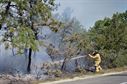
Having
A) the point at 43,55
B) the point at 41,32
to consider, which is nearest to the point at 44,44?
the point at 41,32

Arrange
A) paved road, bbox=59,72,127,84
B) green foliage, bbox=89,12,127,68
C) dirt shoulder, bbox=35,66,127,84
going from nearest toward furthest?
paved road, bbox=59,72,127,84, dirt shoulder, bbox=35,66,127,84, green foliage, bbox=89,12,127,68

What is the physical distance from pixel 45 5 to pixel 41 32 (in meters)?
2.34

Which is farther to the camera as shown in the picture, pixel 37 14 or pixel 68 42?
pixel 68 42


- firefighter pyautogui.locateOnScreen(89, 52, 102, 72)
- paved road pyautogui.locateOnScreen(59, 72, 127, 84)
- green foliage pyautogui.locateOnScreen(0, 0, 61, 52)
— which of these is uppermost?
green foliage pyautogui.locateOnScreen(0, 0, 61, 52)

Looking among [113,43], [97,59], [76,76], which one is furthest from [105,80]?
[113,43]

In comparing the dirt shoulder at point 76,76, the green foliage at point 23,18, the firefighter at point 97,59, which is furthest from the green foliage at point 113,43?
the green foliage at point 23,18

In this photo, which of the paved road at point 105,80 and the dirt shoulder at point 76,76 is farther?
the dirt shoulder at point 76,76

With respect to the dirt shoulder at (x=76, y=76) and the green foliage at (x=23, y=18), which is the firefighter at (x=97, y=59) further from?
the green foliage at (x=23, y=18)

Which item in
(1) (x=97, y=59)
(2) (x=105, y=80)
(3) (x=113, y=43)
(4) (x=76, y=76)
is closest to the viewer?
(2) (x=105, y=80)

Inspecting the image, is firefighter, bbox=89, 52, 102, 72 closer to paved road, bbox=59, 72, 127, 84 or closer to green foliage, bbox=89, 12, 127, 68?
green foliage, bbox=89, 12, 127, 68

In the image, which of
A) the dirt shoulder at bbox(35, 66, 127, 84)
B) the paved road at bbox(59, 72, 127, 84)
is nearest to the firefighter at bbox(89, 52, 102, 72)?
the dirt shoulder at bbox(35, 66, 127, 84)

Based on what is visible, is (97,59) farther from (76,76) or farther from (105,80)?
(105,80)

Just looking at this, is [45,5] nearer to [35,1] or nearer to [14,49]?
[35,1]

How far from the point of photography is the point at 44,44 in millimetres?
24422
